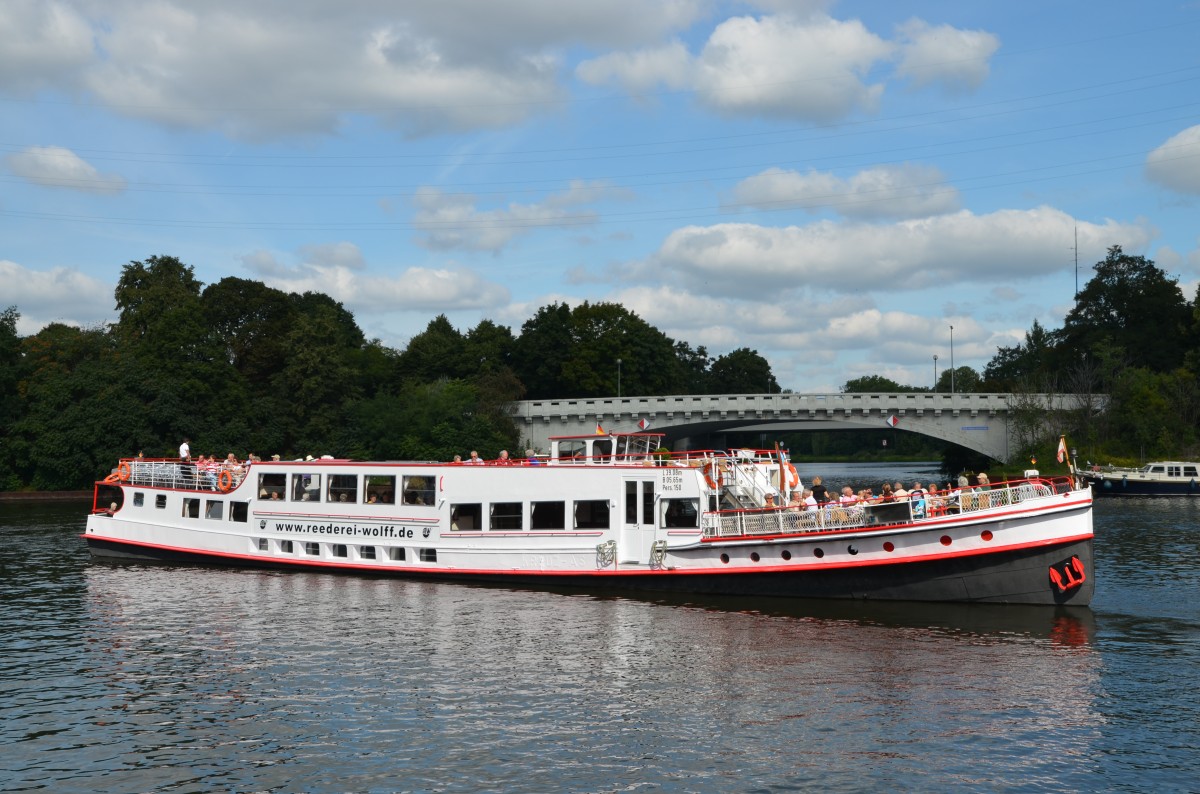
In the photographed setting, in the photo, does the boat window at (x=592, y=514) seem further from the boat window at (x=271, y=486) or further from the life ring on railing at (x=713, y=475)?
the boat window at (x=271, y=486)

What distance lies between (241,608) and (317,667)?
913 cm

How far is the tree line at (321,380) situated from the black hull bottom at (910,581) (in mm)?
53154

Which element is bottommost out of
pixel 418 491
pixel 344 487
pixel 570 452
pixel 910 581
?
pixel 910 581

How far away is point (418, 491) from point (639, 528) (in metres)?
8.67

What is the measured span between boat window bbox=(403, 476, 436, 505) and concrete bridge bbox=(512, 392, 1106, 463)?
54215 mm

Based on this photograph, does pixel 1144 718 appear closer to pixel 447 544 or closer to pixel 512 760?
pixel 512 760

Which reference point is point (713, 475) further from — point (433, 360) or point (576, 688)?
point (433, 360)

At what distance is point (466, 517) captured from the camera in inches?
1515

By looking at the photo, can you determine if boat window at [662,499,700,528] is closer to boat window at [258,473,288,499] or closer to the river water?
the river water

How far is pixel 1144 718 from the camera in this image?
21.0 m

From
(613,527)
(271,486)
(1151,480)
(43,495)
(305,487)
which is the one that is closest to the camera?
(613,527)

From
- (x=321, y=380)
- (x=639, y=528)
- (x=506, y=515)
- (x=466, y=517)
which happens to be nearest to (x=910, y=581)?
(x=639, y=528)

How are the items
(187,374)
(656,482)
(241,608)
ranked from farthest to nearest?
(187,374) → (656,482) → (241,608)

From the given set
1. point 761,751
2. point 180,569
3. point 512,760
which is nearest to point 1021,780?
point 761,751
